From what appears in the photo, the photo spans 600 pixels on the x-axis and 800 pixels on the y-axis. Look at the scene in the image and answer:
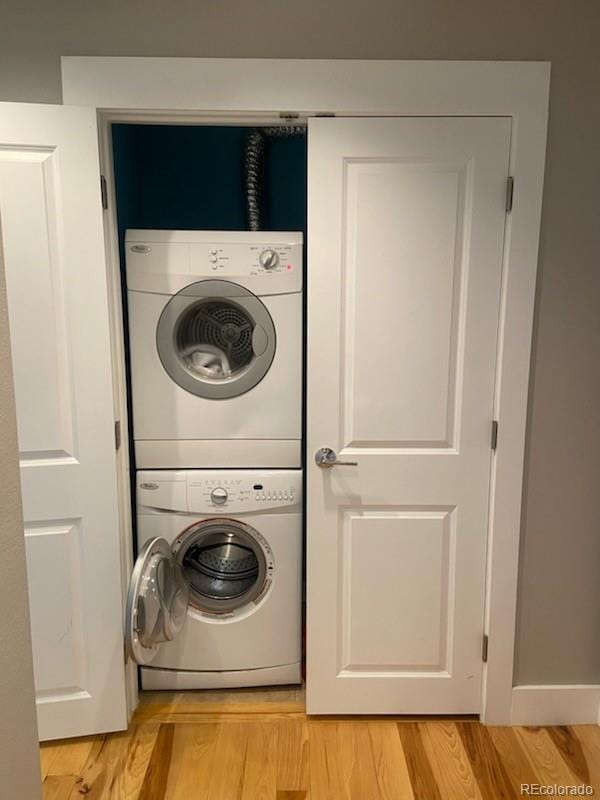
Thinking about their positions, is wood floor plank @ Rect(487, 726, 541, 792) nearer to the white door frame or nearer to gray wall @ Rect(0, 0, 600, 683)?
gray wall @ Rect(0, 0, 600, 683)

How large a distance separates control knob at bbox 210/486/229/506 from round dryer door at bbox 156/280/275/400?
337 millimetres

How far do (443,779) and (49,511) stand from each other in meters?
1.53

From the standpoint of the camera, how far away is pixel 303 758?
187 cm

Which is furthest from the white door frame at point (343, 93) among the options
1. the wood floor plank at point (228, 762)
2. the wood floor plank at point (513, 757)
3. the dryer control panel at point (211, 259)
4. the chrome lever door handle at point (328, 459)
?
the wood floor plank at point (228, 762)

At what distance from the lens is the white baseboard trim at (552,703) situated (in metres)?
2.00

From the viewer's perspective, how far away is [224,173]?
8.89 ft

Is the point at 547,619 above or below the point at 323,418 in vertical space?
below

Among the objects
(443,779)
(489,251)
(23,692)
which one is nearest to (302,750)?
(443,779)

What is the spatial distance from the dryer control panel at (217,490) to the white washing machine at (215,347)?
41mm

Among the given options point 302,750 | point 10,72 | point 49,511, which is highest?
point 10,72

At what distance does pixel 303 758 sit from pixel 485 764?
1.96 ft

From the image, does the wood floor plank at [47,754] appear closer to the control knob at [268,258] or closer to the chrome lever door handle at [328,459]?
the chrome lever door handle at [328,459]

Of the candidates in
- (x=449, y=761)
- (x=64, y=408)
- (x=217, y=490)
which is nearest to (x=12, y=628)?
(x=64, y=408)

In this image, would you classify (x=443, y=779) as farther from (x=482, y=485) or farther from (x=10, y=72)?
(x=10, y=72)
